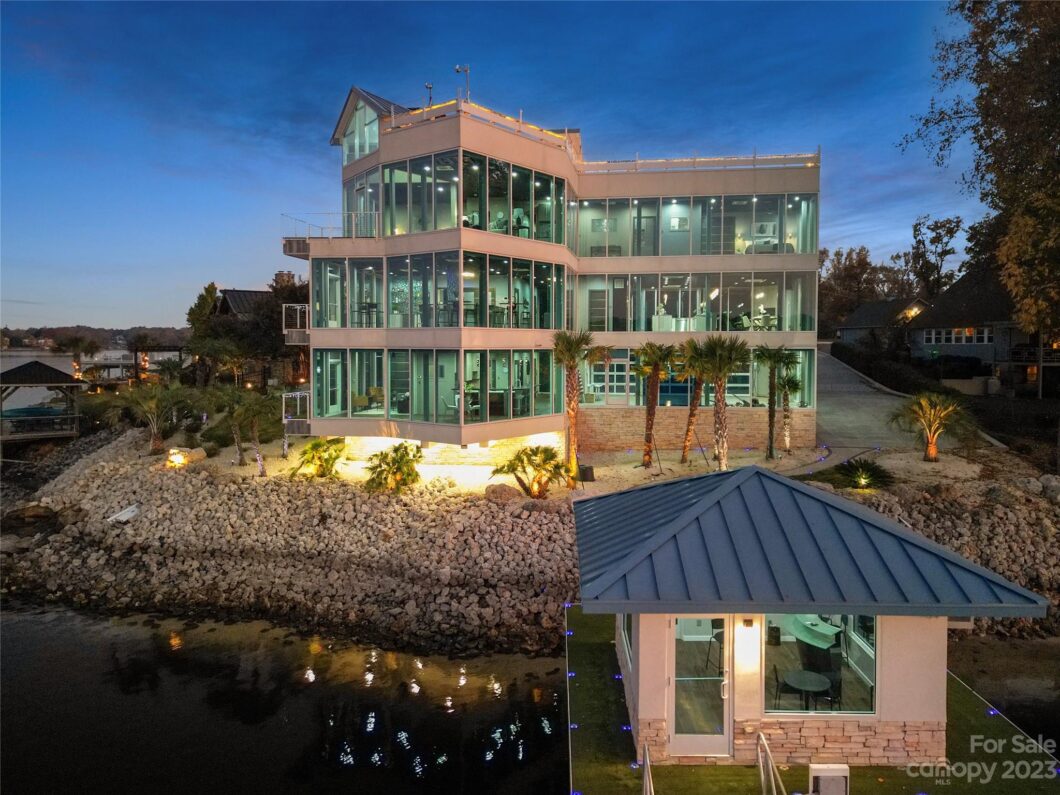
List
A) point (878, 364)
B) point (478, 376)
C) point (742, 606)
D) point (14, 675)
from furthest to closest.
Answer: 1. point (878, 364)
2. point (478, 376)
3. point (14, 675)
4. point (742, 606)

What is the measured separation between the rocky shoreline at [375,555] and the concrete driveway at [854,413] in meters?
5.23

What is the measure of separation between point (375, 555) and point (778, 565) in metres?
12.4

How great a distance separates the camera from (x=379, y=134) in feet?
68.0

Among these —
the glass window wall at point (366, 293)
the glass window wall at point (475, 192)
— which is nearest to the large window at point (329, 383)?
the glass window wall at point (366, 293)

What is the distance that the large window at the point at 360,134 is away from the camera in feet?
70.4

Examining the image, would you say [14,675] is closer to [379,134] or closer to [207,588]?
[207,588]

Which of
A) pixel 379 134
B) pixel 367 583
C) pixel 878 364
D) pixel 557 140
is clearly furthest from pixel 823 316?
pixel 367 583

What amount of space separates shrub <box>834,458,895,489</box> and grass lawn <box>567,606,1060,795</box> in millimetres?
10125

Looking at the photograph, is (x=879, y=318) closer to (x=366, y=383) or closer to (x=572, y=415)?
(x=572, y=415)

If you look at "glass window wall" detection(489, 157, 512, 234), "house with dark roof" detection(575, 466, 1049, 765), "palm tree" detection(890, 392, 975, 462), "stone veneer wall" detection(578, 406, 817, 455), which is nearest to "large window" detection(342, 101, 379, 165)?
"glass window wall" detection(489, 157, 512, 234)

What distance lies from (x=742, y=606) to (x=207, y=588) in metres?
14.9

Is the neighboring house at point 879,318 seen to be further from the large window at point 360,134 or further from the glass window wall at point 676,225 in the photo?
the large window at point 360,134

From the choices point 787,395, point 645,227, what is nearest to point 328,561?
point 787,395

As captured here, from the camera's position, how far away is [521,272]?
21062mm
